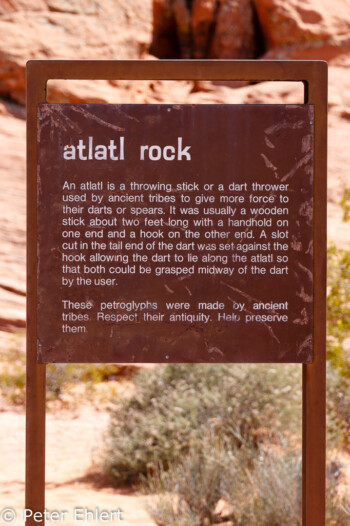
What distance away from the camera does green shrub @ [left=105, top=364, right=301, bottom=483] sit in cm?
577

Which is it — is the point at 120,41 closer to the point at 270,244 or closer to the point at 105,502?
the point at 105,502

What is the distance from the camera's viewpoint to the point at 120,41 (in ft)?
48.2

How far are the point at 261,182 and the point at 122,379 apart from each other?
7.52 m

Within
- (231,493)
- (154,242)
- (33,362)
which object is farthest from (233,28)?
(33,362)

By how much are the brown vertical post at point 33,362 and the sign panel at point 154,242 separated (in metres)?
0.05

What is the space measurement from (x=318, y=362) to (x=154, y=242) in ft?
3.02

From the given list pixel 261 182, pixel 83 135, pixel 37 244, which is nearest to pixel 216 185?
pixel 261 182

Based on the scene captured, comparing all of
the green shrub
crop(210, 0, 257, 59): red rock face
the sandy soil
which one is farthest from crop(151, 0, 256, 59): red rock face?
the green shrub

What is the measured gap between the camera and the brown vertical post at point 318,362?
2736mm

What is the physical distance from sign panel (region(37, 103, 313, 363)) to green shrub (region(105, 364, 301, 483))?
9.87ft

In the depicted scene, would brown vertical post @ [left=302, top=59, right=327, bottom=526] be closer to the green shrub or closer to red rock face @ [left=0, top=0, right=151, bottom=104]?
the green shrub

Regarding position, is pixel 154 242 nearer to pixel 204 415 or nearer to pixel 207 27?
pixel 204 415

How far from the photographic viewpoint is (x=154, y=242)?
8.84 ft

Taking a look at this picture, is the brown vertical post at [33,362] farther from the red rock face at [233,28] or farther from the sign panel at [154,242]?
the red rock face at [233,28]
